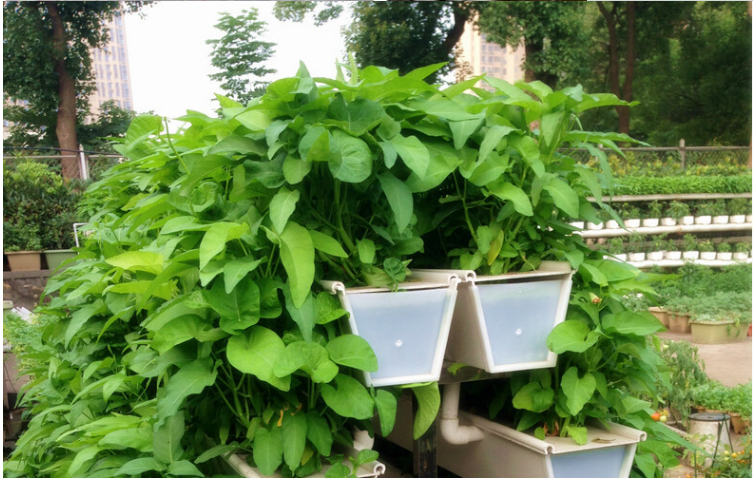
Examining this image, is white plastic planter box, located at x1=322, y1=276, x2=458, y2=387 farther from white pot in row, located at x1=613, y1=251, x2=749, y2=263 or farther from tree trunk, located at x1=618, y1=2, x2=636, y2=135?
tree trunk, located at x1=618, y1=2, x2=636, y2=135

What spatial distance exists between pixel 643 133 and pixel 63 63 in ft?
38.1

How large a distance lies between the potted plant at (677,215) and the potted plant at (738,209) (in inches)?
25.6


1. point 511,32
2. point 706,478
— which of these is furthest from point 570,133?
point 511,32

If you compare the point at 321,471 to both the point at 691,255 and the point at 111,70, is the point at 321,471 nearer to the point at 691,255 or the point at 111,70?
the point at 691,255

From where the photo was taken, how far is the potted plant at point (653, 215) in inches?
280

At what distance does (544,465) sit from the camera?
36.2 inches

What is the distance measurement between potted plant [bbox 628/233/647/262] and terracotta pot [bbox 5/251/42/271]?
6097 millimetres

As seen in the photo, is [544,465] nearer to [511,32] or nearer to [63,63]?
[511,32]

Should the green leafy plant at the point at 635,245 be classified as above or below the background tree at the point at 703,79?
below

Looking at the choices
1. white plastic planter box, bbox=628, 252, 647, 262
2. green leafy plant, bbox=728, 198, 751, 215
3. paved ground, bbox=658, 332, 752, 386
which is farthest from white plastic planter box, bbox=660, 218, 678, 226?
paved ground, bbox=658, 332, 752, 386

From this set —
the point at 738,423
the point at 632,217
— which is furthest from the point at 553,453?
the point at 632,217

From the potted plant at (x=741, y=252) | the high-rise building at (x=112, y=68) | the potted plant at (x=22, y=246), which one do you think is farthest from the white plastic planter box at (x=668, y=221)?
the high-rise building at (x=112, y=68)

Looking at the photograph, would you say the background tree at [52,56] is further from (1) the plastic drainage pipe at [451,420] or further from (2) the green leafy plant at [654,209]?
(1) the plastic drainage pipe at [451,420]

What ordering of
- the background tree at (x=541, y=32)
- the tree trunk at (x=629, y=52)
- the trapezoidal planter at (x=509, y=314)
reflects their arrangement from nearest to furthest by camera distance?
the trapezoidal planter at (x=509, y=314), the background tree at (x=541, y=32), the tree trunk at (x=629, y=52)
